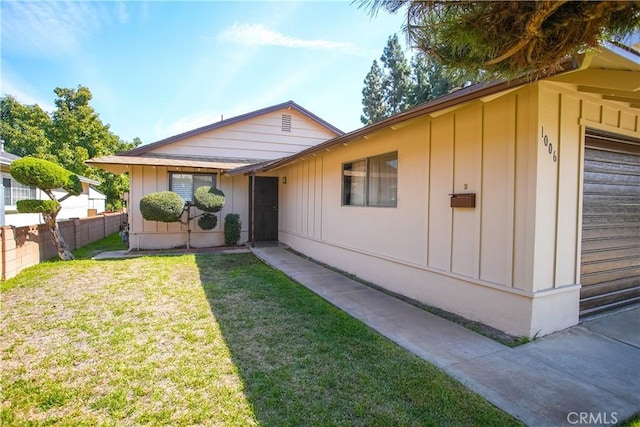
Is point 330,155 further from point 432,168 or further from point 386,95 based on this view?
point 386,95

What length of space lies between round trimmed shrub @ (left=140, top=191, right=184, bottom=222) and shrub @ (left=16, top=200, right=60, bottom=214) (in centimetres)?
188

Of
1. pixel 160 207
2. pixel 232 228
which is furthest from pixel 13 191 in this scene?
pixel 232 228

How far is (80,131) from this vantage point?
904 inches

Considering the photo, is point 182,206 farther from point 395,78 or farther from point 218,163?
point 395,78

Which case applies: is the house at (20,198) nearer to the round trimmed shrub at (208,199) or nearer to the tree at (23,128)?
the round trimmed shrub at (208,199)

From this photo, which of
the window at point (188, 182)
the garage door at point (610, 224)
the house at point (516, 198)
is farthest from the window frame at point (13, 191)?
the garage door at point (610, 224)

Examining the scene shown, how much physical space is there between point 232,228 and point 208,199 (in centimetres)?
138

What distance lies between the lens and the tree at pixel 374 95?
2342cm

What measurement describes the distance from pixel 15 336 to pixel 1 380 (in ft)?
3.69

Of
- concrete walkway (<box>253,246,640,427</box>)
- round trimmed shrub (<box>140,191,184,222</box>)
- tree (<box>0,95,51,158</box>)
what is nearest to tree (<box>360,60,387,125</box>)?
round trimmed shrub (<box>140,191,184,222</box>)

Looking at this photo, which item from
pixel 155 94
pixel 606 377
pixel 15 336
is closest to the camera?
pixel 606 377

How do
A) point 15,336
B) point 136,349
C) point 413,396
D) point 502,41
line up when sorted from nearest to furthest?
point 502,41
point 413,396
point 136,349
point 15,336

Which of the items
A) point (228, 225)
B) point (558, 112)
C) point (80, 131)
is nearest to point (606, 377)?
point (558, 112)

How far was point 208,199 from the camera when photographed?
9000 mm
